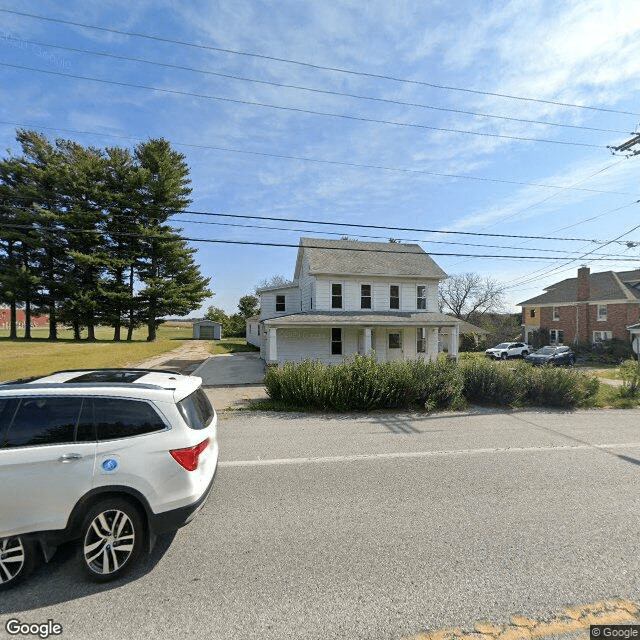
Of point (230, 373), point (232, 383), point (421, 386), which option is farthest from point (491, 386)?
point (230, 373)

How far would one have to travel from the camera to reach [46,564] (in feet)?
10.1

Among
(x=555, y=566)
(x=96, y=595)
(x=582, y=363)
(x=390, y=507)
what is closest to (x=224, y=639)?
(x=96, y=595)

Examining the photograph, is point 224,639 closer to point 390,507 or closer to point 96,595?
point 96,595

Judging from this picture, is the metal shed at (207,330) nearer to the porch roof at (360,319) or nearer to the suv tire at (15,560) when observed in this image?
the porch roof at (360,319)

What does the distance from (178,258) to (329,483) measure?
36.6 m

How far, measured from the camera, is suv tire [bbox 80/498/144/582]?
2863 millimetres

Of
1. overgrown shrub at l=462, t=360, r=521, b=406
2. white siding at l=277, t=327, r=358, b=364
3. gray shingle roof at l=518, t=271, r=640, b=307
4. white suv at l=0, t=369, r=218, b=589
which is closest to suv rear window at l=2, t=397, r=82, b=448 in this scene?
white suv at l=0, t=369, r=218, b=589

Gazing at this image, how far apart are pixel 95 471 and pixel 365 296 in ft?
59.6

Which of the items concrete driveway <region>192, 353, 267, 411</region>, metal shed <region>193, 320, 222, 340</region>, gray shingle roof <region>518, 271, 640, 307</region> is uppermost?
gray shingle roof <region>518, 271, 640, 307</region>

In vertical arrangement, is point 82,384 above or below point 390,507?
above

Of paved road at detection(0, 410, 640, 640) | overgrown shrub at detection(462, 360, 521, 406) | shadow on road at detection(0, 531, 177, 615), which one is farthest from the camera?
overgrown shrub at detection(462, 360, 521, 406)

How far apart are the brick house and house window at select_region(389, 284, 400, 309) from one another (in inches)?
786

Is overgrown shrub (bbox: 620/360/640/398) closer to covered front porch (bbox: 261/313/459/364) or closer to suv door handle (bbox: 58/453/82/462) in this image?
covered front porch (bbox: 261/313/459/364)

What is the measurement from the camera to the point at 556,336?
1357 inches
